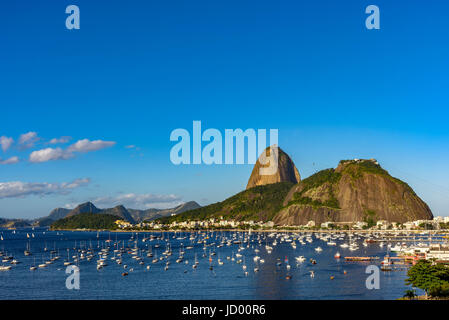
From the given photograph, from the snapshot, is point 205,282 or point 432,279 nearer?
point 432,279

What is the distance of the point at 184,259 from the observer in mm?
99875

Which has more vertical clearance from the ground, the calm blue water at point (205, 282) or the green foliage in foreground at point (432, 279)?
the green foliage in foreground at point (432, 279)

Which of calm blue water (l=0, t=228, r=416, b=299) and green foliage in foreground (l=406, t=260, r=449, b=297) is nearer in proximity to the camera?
green foliage in foreground (l=406, t=260, r=449, b=297)

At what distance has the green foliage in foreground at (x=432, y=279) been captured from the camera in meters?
41.4

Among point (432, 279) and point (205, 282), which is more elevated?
point (432, 279)

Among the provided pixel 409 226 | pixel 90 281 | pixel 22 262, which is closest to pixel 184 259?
pixel 90 281

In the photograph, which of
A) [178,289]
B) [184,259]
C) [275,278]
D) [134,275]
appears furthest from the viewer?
[184,259]

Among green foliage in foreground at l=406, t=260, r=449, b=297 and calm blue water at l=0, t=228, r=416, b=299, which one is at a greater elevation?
green foliage in foreground at l=406, t=260, r=449, b=297

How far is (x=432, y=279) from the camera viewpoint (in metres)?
43.8

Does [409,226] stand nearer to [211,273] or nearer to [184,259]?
[184,259]

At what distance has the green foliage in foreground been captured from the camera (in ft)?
136
